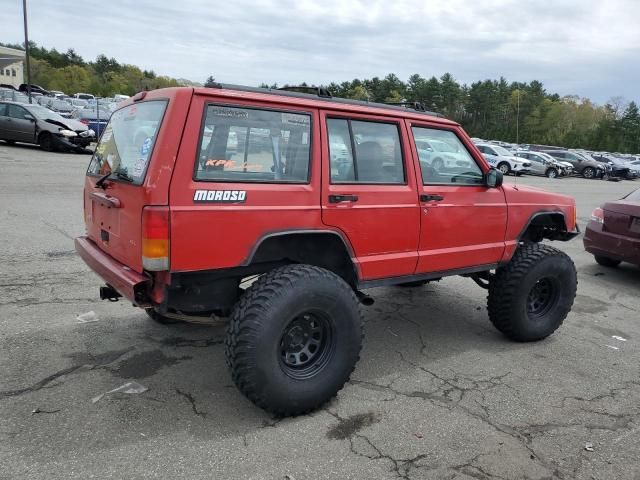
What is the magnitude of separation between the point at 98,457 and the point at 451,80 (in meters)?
85.8

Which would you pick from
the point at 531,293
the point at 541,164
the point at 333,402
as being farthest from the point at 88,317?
the point at 541,164

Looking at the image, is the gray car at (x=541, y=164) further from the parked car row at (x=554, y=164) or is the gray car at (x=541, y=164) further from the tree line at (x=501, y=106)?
the tree line at (x=501, y=106)

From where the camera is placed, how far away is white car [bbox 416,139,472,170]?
402 centimetres

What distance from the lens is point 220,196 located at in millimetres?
3006

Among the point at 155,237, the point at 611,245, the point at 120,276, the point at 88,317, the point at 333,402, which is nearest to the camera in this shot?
the point at 155,237

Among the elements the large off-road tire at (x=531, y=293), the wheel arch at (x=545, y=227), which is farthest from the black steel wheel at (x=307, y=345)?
the wheel arch at (x=545, y=227)

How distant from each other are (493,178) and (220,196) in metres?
2.36

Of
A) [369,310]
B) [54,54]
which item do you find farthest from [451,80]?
[369,310]

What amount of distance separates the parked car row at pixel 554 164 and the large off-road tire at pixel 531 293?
25762 millimetres

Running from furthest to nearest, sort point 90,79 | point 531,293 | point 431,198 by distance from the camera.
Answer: point 90,79
point 531,293
point 431,198

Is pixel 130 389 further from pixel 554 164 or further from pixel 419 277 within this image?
pixel 554 164

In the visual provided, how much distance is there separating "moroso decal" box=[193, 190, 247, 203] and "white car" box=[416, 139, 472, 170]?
157cm

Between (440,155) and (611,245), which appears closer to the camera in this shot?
(440,155)

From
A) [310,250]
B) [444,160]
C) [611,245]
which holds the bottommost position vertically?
[611,245]
